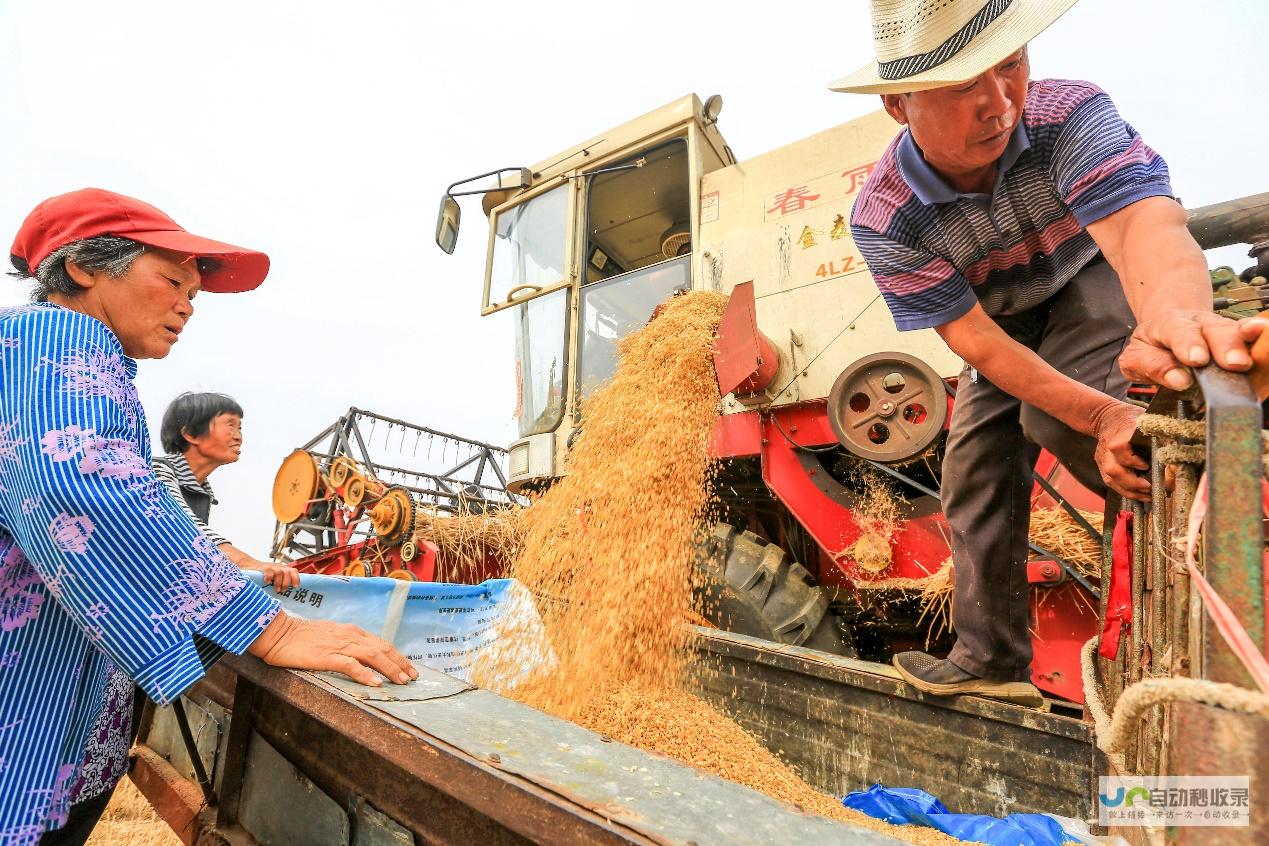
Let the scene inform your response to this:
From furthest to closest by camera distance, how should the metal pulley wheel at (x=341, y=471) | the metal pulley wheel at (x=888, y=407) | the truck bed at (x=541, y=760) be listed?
the metal pulley wheel at (x=341, y=471), the metal pulley wheel at (x=888, y=407), the truck bed at (x=541, y=760)

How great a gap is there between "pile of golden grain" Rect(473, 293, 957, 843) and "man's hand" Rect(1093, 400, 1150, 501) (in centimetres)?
115

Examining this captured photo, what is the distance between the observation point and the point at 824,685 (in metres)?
2.24

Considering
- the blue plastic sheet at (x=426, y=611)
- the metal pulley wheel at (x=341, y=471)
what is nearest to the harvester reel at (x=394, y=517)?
the metal pulley wheel at (x=341, y=471)

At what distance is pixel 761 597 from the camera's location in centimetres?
298

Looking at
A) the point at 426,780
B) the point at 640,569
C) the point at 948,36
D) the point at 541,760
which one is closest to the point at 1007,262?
the point at 948,36

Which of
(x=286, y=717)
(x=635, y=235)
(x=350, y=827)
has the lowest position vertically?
(x=350, y=827)

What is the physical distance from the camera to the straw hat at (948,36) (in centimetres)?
127

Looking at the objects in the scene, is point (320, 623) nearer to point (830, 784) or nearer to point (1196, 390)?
point (1196, 390)

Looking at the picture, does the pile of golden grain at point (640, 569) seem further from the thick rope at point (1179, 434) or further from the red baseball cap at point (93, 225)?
the red baseball cap at point (93, 225)

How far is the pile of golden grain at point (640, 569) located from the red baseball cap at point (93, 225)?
167 centimetres

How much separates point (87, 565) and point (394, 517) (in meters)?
4.04

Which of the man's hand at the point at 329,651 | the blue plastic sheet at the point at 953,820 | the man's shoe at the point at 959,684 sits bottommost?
the blue plastic sheet at the point at 953,820

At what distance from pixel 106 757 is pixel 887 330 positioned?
301 centimetres

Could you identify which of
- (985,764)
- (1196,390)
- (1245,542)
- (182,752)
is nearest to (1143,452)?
(1196,390)
